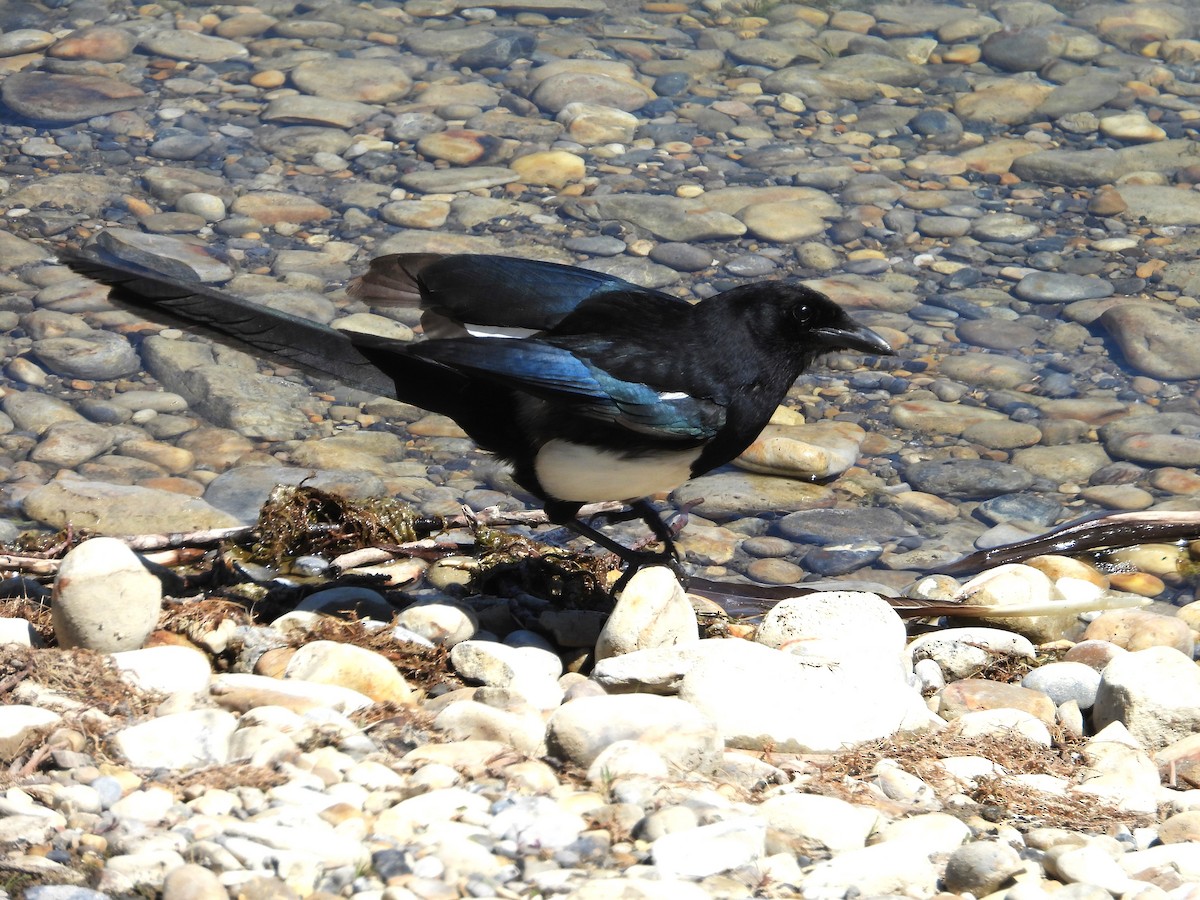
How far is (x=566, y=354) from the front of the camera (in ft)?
11.7

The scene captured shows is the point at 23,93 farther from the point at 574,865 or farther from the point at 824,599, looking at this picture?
the point at 574,865

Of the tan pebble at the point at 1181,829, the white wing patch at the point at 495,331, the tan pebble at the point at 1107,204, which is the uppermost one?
the white wing patch at the point at 495,331

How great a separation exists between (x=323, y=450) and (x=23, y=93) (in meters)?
4.19

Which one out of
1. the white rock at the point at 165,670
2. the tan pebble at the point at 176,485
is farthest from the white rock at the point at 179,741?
the tan pebble at the point at 176,485

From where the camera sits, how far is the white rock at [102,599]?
10.0 feet

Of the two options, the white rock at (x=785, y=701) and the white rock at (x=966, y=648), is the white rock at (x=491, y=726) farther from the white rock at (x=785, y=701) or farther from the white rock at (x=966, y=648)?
the white rock at (x=966, y=648)

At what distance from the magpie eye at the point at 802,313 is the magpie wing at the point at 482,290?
32 cm

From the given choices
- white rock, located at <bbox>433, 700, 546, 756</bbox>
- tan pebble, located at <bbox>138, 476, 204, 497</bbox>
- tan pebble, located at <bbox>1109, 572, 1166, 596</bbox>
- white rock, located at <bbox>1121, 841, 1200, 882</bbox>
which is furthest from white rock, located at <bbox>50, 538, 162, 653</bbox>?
tan pebble, located at <bbox>1109, 572, 1166, 596</bbox>

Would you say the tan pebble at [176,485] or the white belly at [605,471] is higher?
the white belly at [605,471]

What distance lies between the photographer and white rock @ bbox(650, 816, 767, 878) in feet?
7.23

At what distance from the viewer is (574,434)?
3611 mm

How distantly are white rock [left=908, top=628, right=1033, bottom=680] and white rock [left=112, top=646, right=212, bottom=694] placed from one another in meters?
1.80

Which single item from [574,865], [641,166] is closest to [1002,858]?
[574,865]

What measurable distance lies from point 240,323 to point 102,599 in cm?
87
